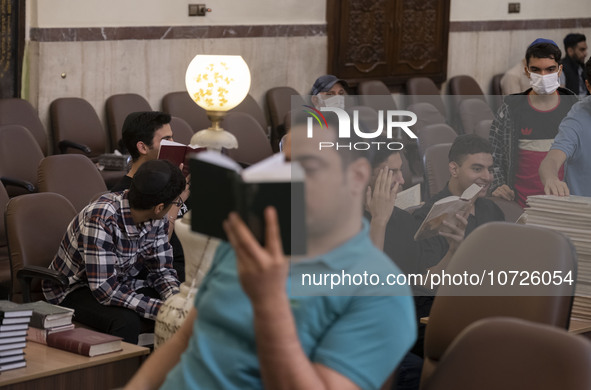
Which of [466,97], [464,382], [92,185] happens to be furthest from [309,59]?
[464,382]

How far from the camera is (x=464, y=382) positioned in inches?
82.7

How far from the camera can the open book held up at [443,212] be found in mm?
3287

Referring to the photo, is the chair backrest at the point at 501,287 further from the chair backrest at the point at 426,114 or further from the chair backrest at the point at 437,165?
the chair backrest at the point at 426,114

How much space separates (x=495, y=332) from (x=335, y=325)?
1.81 feet

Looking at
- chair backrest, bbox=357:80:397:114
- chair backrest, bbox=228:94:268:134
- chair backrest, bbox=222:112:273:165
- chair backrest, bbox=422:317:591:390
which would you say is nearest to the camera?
chair backrest, bbox=422:317:591:390

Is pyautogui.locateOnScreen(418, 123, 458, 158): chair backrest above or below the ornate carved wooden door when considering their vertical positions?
below

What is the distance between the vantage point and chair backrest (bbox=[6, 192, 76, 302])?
143 inches

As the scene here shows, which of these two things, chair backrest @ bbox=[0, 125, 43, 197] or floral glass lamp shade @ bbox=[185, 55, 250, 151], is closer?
floral glass lamp shade @ bbox=[185, 55, 250, 151]

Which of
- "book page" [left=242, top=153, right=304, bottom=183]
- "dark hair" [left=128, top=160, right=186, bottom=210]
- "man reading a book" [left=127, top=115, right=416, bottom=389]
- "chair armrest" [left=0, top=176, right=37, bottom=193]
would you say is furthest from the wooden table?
"chair armrest" [left=0, top=176, right=37, bottom=193]

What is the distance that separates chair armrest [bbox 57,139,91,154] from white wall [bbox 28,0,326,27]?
3.02ft

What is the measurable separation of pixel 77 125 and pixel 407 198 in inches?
139

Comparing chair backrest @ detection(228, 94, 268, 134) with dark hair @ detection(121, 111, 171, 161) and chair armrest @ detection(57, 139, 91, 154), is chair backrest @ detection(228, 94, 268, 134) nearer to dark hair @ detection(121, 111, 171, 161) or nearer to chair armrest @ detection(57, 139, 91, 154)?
chair armrest @ detection(57, 139, 91, 154)

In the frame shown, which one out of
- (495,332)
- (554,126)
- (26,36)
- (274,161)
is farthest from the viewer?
(26,36)

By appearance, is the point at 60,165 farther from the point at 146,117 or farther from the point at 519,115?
the point at 519,115
